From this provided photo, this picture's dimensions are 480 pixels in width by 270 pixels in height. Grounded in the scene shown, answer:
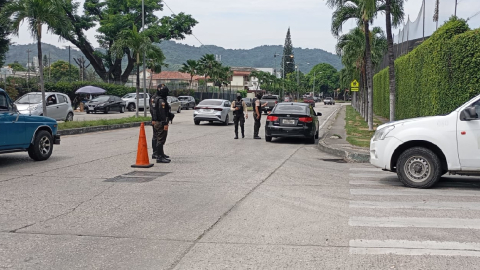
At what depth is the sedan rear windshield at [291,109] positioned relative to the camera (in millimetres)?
18422

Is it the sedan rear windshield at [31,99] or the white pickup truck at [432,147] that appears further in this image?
Answer: the sedan rear windshield at [31,99]

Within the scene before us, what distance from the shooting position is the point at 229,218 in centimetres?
696

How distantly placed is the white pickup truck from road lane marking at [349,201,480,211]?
118 centimetres

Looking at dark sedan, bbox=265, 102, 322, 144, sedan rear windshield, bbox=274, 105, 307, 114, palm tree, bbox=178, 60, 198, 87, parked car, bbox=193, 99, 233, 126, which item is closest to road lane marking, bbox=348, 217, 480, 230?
dark sedan, bbox=265, 102, 322, 144

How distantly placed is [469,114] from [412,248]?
13.3ft

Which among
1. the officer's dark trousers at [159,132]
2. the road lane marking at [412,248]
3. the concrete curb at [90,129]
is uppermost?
the officer's dark trousers at [159,132]

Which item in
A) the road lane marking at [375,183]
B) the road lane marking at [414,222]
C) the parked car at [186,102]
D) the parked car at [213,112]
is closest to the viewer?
the road lane marking at [414,222]

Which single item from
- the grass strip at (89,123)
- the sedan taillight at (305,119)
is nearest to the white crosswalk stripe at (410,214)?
the sedan taillight at (305,119)

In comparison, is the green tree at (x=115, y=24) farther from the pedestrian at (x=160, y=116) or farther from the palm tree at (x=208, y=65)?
the pedestrian at (x=160, y=116)

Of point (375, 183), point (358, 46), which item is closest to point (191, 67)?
point (358, 46)

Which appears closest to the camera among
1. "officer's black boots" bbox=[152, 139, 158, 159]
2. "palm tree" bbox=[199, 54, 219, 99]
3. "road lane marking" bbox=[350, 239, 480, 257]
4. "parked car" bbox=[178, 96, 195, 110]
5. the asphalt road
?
the asphalt road

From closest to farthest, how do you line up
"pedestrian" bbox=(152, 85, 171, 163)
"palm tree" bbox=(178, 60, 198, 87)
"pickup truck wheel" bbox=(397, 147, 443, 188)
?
"pickup truck wheel" bbox=(397, 147, 443, 188)
"pedestrian" bbox=(152, 85, 171, 163)
"palm tree" bbox=(178, 60, 198, 87)

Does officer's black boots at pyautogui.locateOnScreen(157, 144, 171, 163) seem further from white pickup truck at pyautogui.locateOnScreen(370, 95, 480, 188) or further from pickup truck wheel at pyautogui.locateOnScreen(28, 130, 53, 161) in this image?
white pickup truck at pyautogui.locateOnScreen(370, 95, 480, 188)

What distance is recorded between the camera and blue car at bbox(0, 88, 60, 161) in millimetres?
11156
